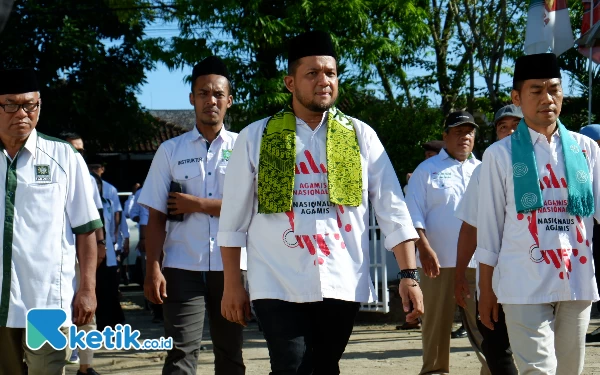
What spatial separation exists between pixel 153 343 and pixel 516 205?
182 inches

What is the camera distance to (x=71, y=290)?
5582mm

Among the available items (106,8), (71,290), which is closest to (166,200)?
(71,290)

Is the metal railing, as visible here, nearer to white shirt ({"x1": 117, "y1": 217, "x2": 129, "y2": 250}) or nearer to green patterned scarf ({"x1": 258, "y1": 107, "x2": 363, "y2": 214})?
white shirt ({"x1": 117, "y1": 217, "x2": 129, "y2": 250})

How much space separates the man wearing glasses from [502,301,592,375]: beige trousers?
2.40 meters

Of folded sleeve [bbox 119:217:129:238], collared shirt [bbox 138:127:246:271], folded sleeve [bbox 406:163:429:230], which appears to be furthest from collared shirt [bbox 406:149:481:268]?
folded sleeve [bbox 119:217:129:238]

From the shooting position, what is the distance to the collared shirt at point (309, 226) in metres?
4.80

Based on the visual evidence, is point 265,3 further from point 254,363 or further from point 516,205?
point 516,205

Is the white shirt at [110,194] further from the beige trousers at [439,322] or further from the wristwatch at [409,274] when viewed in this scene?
the wristwatch at [409,274]

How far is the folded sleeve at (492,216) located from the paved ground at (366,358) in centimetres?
337

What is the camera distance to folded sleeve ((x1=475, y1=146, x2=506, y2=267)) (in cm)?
545

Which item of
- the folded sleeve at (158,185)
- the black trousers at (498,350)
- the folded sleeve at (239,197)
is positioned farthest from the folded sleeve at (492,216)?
the folded sleeve at (158,185)

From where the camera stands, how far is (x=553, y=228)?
525 cm

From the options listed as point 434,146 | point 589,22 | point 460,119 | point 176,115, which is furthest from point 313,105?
point 176,115

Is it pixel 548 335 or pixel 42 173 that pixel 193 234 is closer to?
pixel 42 173
